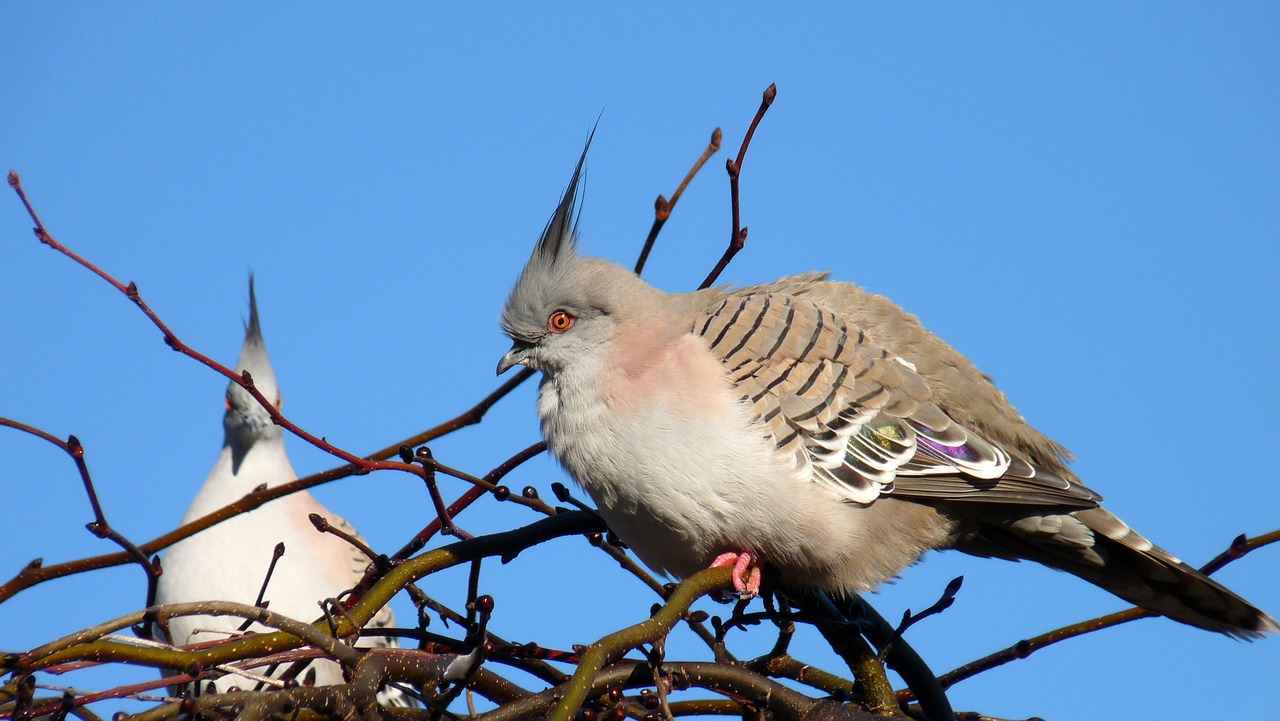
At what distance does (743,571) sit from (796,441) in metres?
0.50

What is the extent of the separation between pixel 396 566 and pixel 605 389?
1.25 metres

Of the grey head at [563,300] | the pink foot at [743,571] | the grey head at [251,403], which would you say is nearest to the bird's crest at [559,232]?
the grey head at [563,300]

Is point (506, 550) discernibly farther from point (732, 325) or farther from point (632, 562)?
Answer: point (732, 325)

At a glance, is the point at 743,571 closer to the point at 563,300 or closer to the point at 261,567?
the point at 563,300

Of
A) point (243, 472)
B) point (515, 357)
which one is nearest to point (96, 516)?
point (515, 357)

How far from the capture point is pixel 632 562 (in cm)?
424

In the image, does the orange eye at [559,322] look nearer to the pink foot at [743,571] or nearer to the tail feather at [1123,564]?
the pink foot at [743,571]

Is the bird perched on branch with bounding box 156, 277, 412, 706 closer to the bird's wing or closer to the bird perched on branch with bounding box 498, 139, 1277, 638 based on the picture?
the bird perched on branch with bounding box 498, 139, 1277, 638

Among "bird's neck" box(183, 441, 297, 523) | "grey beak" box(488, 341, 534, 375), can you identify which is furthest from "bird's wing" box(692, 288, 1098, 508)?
"bird's neck" box(183, 441, 297, 523)

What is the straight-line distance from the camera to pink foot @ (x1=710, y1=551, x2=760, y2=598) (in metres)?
3.98

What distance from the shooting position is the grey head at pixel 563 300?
4.73 meters

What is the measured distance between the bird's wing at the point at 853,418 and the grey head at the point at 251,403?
4625mm

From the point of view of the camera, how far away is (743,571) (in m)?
4.07

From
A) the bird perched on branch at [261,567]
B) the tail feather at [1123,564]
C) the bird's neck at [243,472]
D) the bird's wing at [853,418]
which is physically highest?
the bird's neck at [243,472]
